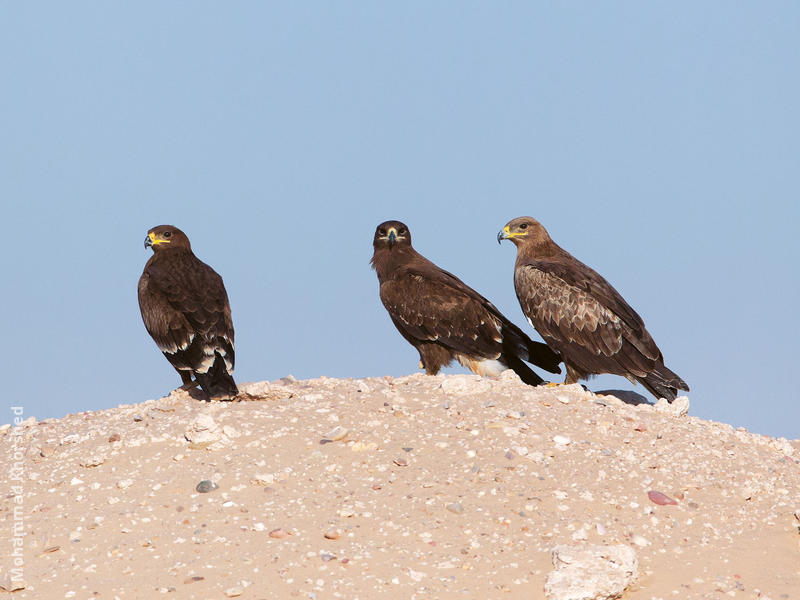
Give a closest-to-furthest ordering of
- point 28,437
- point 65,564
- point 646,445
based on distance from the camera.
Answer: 1. point 65,564
2. point 646,445
3. point 28,437

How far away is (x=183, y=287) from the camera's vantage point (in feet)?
41.8

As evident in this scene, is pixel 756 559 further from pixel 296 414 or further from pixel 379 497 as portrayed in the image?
pixel 296 414

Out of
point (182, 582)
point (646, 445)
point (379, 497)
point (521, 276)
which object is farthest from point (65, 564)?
point (521, 276)

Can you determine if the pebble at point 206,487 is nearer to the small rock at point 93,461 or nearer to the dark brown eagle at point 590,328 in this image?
the small rock at point 93,461

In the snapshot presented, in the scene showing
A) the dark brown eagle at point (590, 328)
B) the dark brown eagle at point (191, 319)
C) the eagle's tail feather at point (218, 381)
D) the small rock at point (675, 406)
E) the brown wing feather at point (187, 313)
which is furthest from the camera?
the dark brown eagle at point (590, 328)

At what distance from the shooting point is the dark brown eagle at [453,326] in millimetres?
13766

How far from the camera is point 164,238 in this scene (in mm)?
13906

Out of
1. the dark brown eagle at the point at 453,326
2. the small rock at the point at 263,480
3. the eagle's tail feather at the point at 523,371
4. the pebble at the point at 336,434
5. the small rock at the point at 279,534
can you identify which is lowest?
the small rock at the point at 279,534

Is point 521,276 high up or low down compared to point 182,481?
up

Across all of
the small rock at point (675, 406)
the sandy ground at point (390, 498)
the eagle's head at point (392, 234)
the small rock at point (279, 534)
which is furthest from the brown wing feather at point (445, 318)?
the small rock at point (279, 534)

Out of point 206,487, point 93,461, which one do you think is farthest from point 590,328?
point 93,461

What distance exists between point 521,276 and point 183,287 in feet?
16.0

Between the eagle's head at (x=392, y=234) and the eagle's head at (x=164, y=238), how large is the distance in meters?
2.98

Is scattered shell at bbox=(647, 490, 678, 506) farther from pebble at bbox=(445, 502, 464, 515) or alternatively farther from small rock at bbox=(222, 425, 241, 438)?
small rock at bbox=(222, 425, 241, 438)
